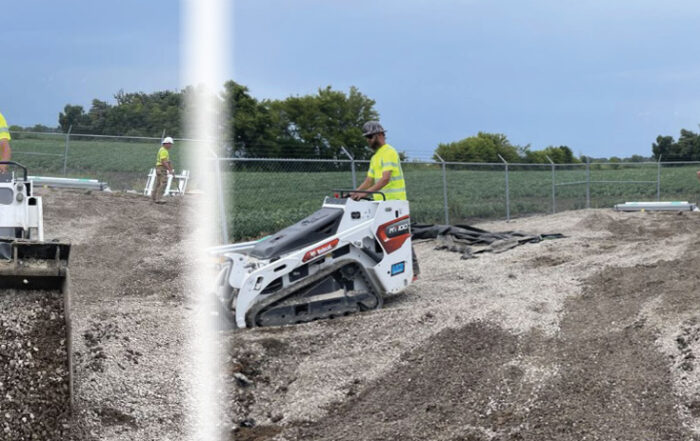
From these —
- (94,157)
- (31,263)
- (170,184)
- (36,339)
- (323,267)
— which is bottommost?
(36,339)

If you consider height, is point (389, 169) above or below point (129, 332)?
above

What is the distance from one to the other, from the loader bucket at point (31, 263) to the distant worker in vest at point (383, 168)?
3827 mm

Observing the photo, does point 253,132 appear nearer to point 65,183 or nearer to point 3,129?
point 65,183

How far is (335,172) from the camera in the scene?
52.9 feet

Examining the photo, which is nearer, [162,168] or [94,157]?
[162,168]

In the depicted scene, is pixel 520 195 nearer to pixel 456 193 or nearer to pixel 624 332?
pixel 456 193

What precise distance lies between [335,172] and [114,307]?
878cm

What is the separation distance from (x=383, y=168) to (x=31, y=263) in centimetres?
422

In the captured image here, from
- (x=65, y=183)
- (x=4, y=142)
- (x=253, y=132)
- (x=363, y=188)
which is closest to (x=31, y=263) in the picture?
(x=4, y=142)

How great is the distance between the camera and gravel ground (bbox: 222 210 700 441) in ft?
15.8

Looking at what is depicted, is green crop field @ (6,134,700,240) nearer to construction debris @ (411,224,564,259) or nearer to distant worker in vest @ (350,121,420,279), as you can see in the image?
construction debris @ (411,224,564,259)

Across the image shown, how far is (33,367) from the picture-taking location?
4.79 m

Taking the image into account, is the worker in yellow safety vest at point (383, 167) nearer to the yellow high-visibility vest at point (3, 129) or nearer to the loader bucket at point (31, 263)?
the yellow high-visibility vest at point (3, 129)

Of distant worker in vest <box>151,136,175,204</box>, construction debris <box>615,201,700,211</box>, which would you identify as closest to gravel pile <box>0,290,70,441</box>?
distant worker in vest <box>151,136,175,204</box>
